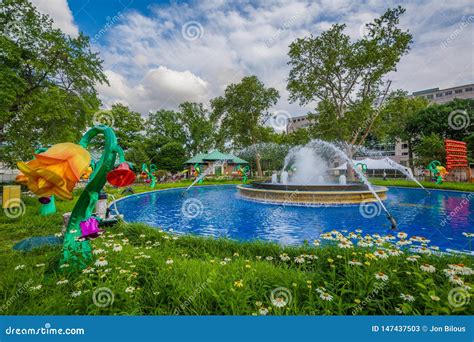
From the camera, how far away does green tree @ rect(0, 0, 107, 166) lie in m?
10.8

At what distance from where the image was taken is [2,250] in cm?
509

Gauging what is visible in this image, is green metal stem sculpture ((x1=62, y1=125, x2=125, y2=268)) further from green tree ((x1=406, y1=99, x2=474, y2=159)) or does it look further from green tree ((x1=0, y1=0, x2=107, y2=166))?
green tree ((x1=406, y1=99, x2=474, y2=159))

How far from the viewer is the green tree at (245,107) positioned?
124 feet

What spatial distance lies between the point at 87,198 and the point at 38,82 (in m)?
13.0

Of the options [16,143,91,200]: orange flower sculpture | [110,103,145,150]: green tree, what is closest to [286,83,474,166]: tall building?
[110,103,145,150]: green tree

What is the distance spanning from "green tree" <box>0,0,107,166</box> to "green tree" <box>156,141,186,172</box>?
91.1 feet

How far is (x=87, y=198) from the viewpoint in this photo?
12.3 feet

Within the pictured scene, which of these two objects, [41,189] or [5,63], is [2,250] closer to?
[41,189]

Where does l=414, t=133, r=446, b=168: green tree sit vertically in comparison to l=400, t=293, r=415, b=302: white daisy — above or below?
above

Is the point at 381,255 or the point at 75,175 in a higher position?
the point at 75,175

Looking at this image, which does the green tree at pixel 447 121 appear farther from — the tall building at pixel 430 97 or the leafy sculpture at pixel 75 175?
the leafy sculpture at pixel 75 175

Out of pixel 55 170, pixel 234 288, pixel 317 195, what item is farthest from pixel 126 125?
pixel 234 288

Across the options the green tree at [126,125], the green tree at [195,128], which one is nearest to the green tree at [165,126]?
the green tree at [195,128]

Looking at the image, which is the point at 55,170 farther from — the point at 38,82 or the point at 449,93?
the point at 449,93
